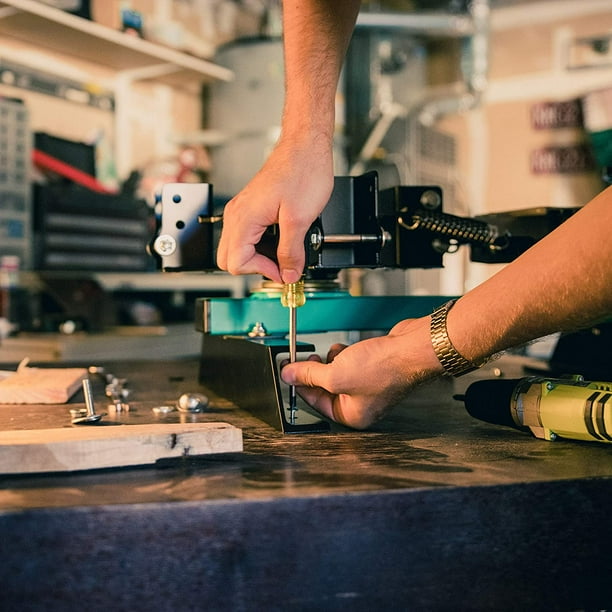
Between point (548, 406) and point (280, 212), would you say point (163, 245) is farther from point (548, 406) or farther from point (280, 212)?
point (548, 406)

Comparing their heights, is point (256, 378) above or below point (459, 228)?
below

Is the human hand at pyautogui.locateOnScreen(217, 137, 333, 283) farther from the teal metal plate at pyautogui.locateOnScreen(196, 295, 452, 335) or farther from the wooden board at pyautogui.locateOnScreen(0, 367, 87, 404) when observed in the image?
the wooden board at pyautogui.locateOnScreen(0, 367, 87, 404)

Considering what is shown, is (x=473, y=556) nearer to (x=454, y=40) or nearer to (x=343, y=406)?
(x=343, y=406)

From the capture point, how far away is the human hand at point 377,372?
2.30 feet

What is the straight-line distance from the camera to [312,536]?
497 mm

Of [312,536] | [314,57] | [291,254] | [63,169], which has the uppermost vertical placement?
[63,169]

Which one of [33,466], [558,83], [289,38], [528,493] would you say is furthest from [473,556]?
[558,83]

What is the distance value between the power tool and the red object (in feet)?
7.02

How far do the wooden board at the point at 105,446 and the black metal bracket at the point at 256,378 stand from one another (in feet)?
0.43

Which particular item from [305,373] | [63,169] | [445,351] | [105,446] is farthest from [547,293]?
[63,169]

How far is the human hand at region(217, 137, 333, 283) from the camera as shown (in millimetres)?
765

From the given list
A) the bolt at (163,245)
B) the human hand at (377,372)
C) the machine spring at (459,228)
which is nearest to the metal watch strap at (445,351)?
the human hand at (377,372)

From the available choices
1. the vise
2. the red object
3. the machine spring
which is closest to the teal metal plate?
the vise

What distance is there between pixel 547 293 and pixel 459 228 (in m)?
0.35
